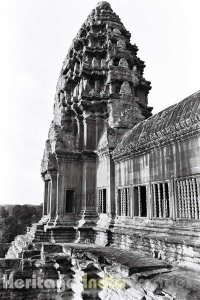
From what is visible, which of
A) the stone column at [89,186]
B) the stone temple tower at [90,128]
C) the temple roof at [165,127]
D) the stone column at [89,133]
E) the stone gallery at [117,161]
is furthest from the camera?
the stone column at [89,133]

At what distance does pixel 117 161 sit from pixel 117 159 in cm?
12

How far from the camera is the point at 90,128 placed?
1653cm

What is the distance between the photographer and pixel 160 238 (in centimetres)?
920

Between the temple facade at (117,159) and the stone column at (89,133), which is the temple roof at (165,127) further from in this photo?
the stone column at (89,133)

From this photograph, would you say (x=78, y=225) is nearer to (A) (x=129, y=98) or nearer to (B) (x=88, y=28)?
(A) (x=129, y=98)

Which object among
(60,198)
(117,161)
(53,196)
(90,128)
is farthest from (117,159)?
(53,196)

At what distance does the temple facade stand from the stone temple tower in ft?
0.18

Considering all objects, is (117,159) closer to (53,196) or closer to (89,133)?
(89,133)

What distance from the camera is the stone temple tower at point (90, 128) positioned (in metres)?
15.2

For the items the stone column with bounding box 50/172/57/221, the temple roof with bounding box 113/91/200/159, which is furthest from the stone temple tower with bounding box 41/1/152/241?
the temple roof with bounding box 113/91/200/159

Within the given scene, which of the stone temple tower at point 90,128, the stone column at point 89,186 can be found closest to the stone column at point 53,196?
the stone temple tower at point 90,128

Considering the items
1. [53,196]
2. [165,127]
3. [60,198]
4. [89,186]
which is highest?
[165,127]

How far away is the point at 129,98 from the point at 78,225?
26.3 ft

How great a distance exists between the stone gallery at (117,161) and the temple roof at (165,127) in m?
0.04
